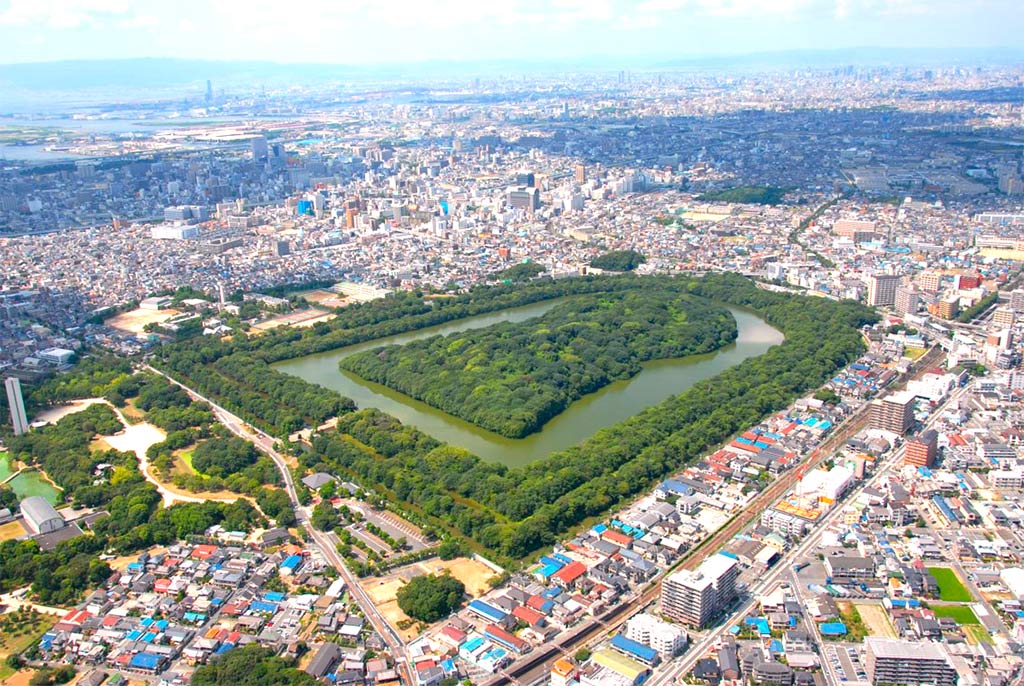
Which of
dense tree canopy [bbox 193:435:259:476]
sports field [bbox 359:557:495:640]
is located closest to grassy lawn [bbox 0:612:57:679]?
sports field [bbox 359:557:495:640]

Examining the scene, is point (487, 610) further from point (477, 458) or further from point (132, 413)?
point (132, 413)

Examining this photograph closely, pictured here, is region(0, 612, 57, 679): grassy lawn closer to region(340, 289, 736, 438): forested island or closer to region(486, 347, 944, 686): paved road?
region(486, 347, 944, 686): paved road

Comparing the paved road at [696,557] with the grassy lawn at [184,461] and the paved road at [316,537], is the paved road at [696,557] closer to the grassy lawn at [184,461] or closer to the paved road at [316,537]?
the paved road at [316,537]

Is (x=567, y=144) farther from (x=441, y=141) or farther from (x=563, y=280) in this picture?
(x=563, y=280)

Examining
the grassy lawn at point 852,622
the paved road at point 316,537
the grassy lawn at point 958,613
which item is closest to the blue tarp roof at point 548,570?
the paved road at point 316,537

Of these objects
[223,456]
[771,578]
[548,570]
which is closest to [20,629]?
[223,456]
